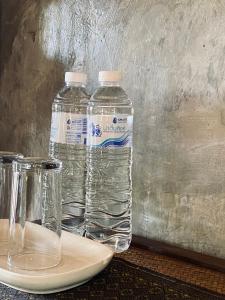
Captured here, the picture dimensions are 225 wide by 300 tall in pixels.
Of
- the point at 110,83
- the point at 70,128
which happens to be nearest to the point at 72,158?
the point at 70,128

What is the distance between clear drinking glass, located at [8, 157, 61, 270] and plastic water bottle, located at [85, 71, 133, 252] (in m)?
0.19

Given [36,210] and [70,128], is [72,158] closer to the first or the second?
[70,128]

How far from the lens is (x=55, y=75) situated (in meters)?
1.33

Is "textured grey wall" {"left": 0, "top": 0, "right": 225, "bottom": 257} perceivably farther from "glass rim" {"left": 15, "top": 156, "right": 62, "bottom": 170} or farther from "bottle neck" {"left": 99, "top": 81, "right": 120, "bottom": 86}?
"glass rim" {"left": 15, "top": 156, "right": 62, "bottom": 170}

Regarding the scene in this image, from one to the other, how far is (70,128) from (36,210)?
0.24m

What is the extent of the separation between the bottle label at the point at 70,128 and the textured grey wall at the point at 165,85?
161mm

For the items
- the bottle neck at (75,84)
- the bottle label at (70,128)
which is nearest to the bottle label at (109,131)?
the bottle label at (70,128)

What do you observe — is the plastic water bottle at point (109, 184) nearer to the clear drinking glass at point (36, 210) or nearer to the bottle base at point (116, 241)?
the bottle base at point (116, 241)

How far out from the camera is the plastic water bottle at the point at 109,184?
109 cm

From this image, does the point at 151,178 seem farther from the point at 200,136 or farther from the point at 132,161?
the point at 200,136

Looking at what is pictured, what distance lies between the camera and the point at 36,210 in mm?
910

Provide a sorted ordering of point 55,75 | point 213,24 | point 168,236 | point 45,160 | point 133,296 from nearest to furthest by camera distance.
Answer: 1. point 133,296
2. point 45,160
3. point 213,24
4. point 168,236
5. point 55,75

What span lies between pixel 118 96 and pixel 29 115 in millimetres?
428

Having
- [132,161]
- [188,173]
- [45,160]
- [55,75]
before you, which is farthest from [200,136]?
[55,75]
